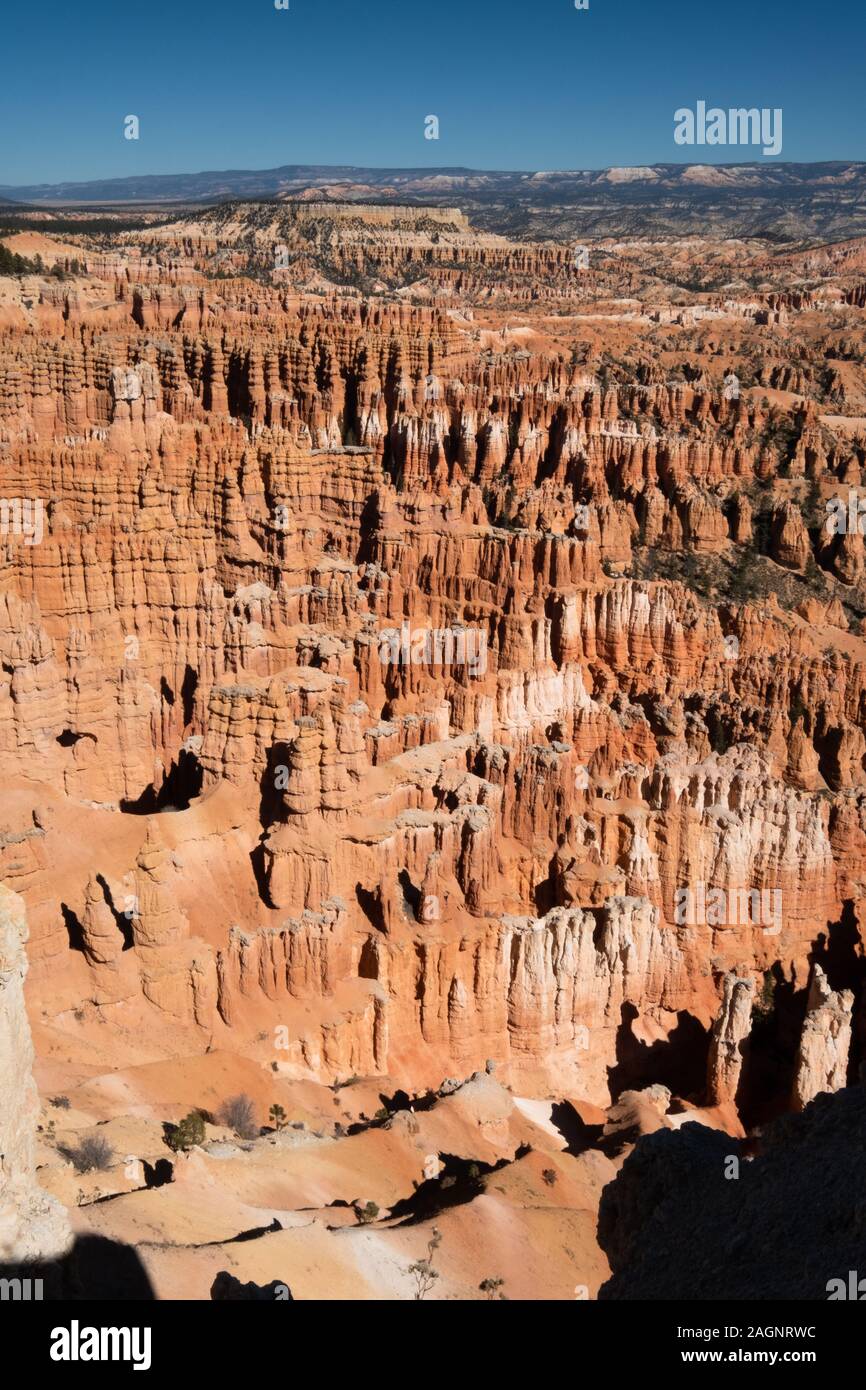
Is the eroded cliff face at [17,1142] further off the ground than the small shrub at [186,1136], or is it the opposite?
the eroded cliff face at [17,1142]

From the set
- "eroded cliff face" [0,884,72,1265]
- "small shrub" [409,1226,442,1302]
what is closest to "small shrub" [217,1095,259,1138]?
"small shrub" [409,1226,442,1302]

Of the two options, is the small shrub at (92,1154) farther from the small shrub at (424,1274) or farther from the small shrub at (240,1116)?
the small shrub at (424,1274)

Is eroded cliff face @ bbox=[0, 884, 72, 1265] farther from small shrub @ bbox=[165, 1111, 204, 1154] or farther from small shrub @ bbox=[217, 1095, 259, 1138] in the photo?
small shrub @ bbox=[217, 1095, 259, 1138]

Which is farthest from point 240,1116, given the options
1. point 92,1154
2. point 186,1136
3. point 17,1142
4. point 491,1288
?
point 17,1142

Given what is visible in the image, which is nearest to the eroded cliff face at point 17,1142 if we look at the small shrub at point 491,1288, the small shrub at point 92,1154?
the small shrub at point 92,1154

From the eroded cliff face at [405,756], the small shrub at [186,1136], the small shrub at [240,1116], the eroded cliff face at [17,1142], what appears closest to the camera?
the eroded cliff face at [17,1142]

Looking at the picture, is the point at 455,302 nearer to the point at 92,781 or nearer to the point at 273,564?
the point at 273,564
